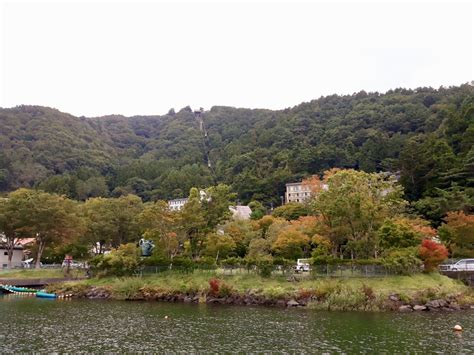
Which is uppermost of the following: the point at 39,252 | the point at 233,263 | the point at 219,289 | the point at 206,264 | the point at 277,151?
the point at 277,151

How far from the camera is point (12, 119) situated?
6737 inches

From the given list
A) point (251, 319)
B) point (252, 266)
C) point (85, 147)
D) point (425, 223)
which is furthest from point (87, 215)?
point (85, 147)

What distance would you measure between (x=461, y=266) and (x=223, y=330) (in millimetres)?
30265

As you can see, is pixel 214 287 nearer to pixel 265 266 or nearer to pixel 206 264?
pixel 206 264

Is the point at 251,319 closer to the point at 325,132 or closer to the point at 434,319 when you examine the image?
the point at 434,319

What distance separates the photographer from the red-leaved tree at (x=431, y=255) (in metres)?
42.0

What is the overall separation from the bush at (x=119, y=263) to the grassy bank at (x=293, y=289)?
1377mm

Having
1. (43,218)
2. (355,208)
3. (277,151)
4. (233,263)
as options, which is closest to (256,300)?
(233,263)

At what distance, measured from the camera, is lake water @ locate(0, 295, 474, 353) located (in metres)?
22.6

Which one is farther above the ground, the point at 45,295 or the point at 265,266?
the point at 265,266

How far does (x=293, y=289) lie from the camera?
133 ft

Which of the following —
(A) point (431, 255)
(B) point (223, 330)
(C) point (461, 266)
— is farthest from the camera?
(C) point (461, 266)

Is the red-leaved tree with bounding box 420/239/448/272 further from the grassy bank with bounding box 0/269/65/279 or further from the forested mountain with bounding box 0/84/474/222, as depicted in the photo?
the grassy bank with bounding box 0/269/65/279

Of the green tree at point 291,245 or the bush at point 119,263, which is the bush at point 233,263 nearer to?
the green tree at point 291,245
